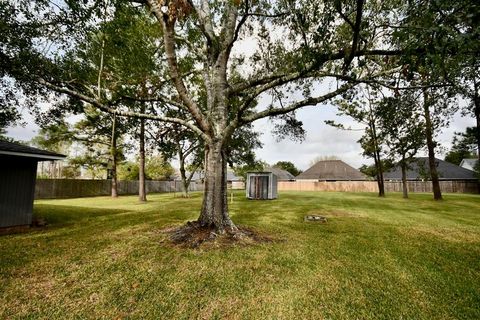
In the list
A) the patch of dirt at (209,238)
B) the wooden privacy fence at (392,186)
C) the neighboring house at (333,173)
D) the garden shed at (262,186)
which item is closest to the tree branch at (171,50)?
the patch of dirt at (209,238)

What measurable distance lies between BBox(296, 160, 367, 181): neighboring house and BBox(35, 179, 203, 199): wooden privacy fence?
92.2ft

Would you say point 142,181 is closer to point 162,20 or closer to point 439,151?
point 162,20

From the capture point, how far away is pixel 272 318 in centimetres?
306

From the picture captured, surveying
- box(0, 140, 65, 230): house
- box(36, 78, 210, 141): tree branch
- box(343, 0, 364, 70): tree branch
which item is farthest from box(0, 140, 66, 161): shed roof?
box(343, 0, 364, 70): tree branch

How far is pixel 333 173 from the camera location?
4422 centimetres

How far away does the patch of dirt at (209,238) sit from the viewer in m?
5.83

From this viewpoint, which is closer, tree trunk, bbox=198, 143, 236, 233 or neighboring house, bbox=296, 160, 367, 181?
tree trunk, bbox=198, 143, 236, 233

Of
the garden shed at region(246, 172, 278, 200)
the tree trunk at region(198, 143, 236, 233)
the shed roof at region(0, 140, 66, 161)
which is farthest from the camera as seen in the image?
the garden shed at region(246, 172, 278, 200)

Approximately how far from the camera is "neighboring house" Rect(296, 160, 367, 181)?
4278cm

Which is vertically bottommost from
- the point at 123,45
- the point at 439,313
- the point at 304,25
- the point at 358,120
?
the point at 439,313

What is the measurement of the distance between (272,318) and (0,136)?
76.4 feet

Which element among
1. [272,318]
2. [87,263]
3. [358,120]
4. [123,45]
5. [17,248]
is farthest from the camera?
[358,120]

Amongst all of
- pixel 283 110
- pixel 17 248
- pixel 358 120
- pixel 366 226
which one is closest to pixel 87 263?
pixel 17 248

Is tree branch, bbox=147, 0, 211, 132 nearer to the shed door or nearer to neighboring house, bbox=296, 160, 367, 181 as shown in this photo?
the shed door
